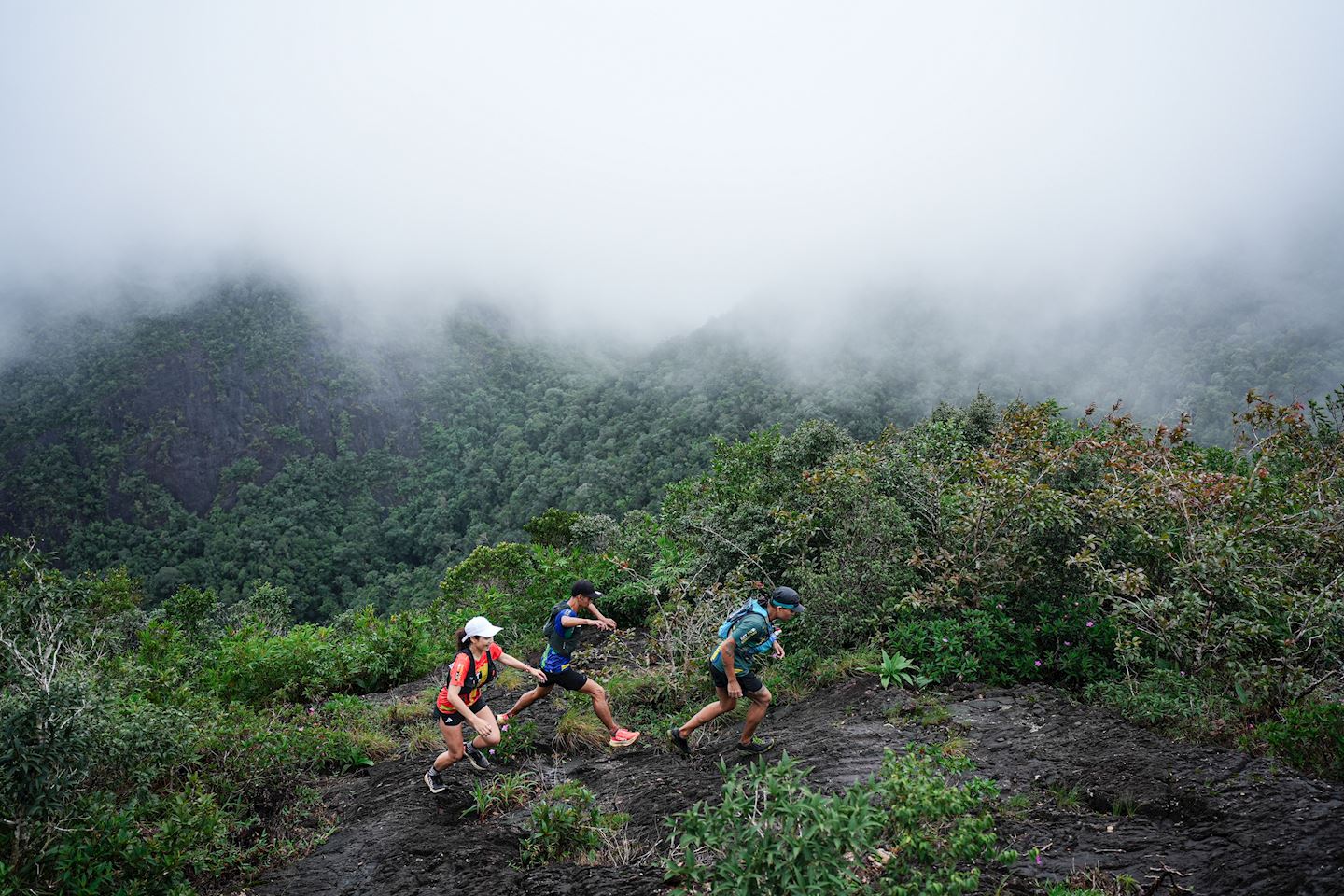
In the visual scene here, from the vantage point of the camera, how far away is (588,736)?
21.8 feet

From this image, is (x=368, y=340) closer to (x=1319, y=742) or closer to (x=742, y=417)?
(x=742, y=417)

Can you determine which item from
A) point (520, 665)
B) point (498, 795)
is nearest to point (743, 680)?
point (520, 665)

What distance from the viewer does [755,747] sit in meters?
5.83

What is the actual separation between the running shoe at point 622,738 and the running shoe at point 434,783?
1.52 meters

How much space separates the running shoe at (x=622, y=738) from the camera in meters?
6.48

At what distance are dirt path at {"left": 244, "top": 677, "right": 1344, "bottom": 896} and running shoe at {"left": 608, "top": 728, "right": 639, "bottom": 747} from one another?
0.09 meters

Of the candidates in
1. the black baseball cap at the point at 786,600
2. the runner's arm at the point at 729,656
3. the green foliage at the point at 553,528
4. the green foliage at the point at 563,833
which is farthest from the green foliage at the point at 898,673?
the green foliage at the point at 553,528

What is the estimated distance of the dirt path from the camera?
3662 millimetres

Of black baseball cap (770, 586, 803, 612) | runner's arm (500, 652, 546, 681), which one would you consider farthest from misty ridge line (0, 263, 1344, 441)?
runner's arm (500, 652, 546, 681)

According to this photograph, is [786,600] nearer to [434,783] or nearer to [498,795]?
[498,795]

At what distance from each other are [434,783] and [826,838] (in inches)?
159

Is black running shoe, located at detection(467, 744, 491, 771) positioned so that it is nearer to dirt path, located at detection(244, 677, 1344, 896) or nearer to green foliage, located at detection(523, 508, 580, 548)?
dirt path, located at detection(244, 677, 1344, 896)

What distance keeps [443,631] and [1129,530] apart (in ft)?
33.9

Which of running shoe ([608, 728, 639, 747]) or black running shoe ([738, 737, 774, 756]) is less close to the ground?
black running shoe ([738, 737, 774, 756])
